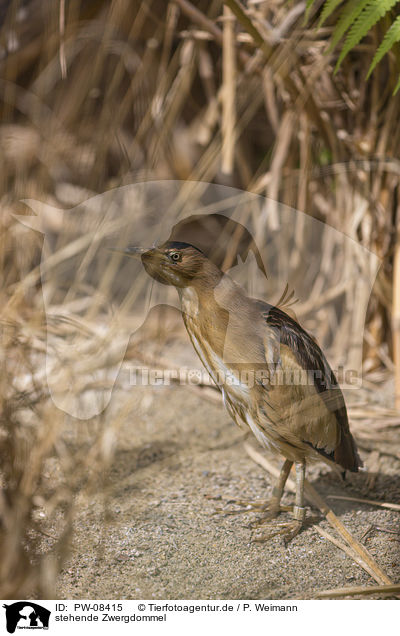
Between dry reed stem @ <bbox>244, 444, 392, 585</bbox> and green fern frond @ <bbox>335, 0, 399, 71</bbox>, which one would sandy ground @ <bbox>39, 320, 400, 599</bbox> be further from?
green fern frond @ <bbox>335, 0, 399, 71</bbox>

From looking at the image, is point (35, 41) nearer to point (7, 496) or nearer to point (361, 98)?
point (361, 98)

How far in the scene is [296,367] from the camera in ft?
2.45

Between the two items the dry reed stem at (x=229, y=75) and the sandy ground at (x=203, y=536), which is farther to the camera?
the dry reed stem at (x=229, y=75)

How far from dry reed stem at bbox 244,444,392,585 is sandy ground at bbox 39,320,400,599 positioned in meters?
0.01

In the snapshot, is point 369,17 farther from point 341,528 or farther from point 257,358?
point 341,528

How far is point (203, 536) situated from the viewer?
2.58ft

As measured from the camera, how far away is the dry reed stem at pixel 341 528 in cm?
74

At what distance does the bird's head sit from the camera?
67 centimetres

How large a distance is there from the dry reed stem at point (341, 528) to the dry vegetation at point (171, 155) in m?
0.21

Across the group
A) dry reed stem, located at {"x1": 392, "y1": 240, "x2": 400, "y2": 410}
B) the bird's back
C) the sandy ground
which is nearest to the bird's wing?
the bird's back

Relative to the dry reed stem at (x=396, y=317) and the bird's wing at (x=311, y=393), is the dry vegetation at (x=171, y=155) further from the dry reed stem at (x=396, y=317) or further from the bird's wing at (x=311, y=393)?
the bird's wing at (x=311, y=393)

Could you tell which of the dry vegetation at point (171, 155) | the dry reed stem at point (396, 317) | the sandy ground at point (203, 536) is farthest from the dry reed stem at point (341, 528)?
the dry reed stem at point (396, 317)
